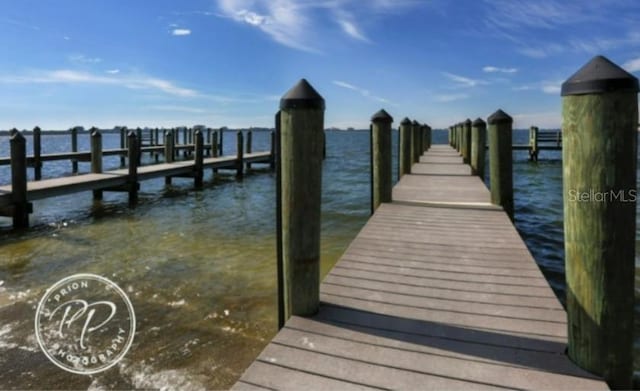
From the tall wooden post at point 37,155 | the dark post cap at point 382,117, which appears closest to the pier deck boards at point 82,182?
the tall wooden post at point 37,155

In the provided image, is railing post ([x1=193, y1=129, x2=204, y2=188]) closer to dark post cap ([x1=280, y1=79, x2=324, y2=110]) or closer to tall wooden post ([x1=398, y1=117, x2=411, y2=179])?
tall wooden post ([x1=398, y1=117, x2=411, y2=179])

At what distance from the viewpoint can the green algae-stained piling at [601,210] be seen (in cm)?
194

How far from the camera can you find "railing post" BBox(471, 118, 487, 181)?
31.8ft

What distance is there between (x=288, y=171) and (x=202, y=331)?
99.4 inches

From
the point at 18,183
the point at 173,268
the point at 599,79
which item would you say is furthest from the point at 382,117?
the point at 18,183

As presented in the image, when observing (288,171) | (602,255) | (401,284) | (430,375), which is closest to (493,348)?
(430,375)

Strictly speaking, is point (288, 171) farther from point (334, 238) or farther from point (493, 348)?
point (334, 238)

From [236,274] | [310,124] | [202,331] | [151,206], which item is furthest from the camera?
[151,206]

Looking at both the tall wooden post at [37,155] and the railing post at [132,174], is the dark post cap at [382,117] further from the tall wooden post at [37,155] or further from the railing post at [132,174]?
the tall wooden post at [37,155]

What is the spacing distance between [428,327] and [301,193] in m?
1.18

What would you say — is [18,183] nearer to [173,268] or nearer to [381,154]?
[173,268]

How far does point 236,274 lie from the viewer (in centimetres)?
628

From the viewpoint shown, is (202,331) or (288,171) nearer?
(288,171)

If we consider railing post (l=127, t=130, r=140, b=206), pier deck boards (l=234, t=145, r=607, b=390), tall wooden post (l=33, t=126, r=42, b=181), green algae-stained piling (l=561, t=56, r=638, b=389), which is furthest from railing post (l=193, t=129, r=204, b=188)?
green algae-stained piling (l=561, t=56, r=638, b=389)
